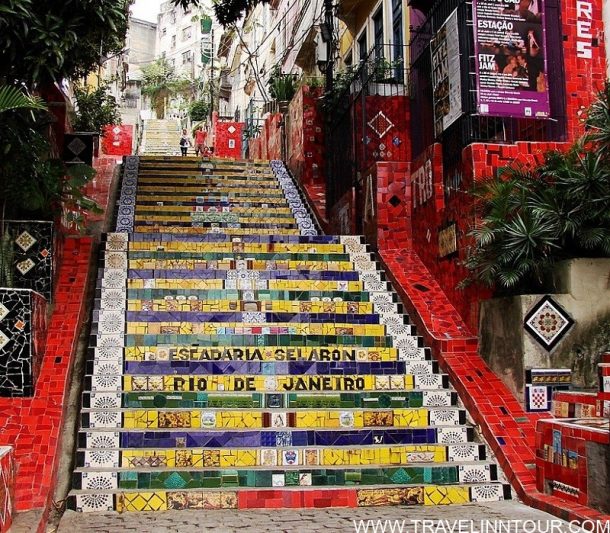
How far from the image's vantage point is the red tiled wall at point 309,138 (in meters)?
14.6

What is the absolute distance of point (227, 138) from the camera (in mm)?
28719

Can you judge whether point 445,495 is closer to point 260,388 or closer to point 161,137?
point 260,388

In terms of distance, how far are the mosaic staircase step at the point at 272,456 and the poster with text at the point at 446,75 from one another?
3782 millimetres

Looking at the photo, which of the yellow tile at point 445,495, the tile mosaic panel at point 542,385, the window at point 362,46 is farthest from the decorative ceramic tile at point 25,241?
the window at point 362,46

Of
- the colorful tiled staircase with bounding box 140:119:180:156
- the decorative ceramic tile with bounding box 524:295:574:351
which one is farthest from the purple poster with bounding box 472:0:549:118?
the colorful tiled staircase with bounding box 140:119:180:156

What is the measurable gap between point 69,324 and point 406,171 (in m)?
4.92

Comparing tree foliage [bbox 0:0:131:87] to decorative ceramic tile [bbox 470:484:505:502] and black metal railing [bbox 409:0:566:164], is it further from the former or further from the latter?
decorative ceramic tile [bbox 470:484:505:502]

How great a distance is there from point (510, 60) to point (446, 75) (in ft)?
2.65

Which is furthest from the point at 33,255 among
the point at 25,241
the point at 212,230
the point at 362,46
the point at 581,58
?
the point at 362,46

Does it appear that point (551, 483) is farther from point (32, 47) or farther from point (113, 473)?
point (32, 47)

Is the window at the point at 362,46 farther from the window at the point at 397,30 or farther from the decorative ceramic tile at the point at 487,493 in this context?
the decorative ceramic tile at the point at 487,493

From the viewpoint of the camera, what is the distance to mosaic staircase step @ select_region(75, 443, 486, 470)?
570 cm

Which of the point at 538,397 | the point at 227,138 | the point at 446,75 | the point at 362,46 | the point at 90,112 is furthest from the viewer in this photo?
the point at 227,138

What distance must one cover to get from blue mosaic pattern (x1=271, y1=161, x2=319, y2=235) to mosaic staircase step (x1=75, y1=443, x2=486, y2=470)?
21.0ft
